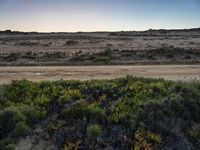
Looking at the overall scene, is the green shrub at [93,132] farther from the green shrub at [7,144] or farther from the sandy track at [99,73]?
the sandy track at [99,73]

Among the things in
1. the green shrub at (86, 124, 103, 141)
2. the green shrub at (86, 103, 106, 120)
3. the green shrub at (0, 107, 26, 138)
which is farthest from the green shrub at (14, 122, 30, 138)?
the green shrub at (86, 103, 106, 120)

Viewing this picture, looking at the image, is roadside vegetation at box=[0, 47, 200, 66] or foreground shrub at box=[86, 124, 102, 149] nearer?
foreground shrub at box=[86, 124, 102, 149]

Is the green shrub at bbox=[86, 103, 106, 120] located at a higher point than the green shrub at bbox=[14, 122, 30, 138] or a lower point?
higher

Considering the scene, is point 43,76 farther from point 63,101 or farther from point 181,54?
point 181,54

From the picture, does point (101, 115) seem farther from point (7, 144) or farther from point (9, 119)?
point (7, 144)

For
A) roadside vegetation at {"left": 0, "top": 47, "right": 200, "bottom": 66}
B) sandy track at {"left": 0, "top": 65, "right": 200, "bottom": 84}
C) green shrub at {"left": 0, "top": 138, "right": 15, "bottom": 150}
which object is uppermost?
green shrub at {"left": 0, "top": 138, "right": 15, "bottom": 150}

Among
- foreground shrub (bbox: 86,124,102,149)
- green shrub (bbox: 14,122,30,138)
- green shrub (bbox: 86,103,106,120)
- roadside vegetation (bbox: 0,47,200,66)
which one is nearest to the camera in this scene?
foreground shrub (bbox: 86,124,102,149)

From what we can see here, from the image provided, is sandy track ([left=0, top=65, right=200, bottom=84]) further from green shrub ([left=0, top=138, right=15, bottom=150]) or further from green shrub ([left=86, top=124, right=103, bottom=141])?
green shrub ([left=86, top=124, right=103, bottom=141])

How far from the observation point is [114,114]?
12.3 m

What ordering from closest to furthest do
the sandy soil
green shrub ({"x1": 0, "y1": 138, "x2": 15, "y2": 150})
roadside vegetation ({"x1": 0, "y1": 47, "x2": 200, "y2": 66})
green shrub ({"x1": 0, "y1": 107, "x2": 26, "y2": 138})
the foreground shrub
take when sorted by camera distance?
green shrub ({"x1": 0, "y1": 138, "x2": 15, "y2": 150})
the foreground shrub
green shrub ({"x1": 0, "y1": 107, "x2": 26, "y2": 138})
roadside vegetation ({"x1": 0, "y1": 47, "x2": 200, "y2": 66})
the sandy soil

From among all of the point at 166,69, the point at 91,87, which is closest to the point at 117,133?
the point at 91,87

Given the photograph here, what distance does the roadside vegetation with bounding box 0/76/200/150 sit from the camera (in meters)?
11.5

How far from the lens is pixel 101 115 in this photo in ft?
40.1

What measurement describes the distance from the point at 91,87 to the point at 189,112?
3439 millimetres
